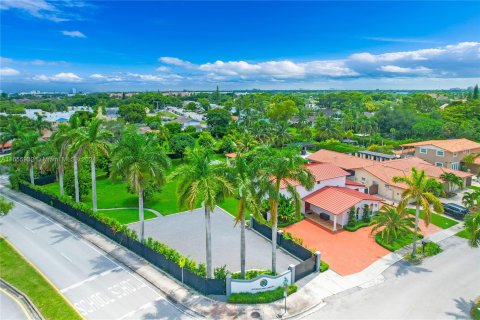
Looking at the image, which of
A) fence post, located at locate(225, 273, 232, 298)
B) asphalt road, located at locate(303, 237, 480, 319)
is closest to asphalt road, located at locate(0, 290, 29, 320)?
fence post, located at locate(225, 273, 232, 298)

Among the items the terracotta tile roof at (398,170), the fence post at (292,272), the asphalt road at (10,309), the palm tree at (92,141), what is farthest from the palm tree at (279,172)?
the terracotta tile roof at (398,170)

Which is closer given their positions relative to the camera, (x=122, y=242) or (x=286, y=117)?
(x=122, y=242)

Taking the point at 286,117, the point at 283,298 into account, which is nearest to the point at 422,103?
the point at 286,117

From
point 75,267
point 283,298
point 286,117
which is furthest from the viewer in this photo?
point 286,117

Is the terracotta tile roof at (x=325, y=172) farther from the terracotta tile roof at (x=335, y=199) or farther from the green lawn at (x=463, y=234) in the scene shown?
the green lawn at (x=463, y=234)

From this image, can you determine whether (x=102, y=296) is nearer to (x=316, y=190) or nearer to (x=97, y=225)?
(x=97, y=225)
